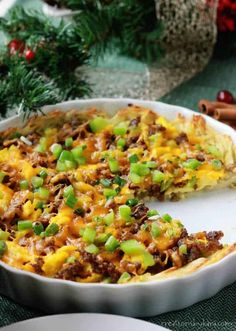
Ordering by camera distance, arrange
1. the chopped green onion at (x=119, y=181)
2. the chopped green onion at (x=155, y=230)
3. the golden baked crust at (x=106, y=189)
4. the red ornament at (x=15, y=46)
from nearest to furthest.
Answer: the golden baked crust at (x=106, y=189), the chopped green onion at (x=155, y=230), the chopped green onion at (x=119, y=181), the red ornament at (x=15, y=46)

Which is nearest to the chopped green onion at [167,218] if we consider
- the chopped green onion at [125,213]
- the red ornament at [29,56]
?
the chopped green onion at [125,213]

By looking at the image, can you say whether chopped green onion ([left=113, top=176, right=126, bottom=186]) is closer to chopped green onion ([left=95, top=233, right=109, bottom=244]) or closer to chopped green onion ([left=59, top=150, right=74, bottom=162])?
chopped green onion ([left=59, top=150, right=74, bottom=162])

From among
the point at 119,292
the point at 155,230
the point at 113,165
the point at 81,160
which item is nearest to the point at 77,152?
the point at 81,160

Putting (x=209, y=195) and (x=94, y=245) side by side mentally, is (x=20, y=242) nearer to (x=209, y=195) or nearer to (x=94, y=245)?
(x=94, y=245)

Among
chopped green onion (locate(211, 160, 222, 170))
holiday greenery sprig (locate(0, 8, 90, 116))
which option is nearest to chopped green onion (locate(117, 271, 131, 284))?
chopped green onion (locate(211, 160, 222, 170))

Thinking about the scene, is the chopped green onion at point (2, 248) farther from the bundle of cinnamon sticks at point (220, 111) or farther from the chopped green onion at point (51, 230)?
the bundle of cinnamon sticks at point (220, 111)
